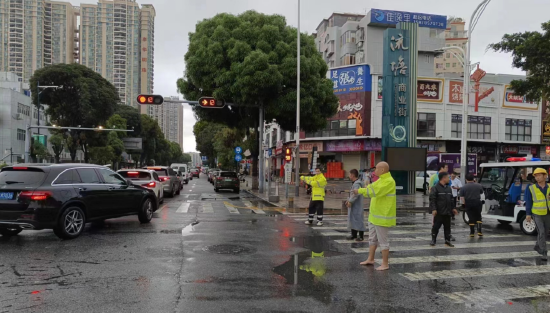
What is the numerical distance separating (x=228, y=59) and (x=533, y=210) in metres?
19.2

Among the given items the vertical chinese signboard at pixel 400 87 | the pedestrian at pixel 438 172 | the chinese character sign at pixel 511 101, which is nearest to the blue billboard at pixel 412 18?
the chinese character sign at pixel 511 101

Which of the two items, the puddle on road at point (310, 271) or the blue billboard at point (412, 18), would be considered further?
the blue billboard at point (412, 18)

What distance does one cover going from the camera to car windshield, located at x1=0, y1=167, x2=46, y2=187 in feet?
27.8

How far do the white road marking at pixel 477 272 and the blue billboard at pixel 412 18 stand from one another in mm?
47817

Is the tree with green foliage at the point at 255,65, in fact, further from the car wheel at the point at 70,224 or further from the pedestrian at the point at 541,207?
the pedestrian at the point at 541,207

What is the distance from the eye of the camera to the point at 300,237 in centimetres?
968

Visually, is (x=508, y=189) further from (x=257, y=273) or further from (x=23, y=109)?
(x=23, y=109)

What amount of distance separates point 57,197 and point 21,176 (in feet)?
2.90

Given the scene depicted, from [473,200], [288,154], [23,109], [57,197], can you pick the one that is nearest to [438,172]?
[473,200]

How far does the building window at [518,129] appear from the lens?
4575 cm

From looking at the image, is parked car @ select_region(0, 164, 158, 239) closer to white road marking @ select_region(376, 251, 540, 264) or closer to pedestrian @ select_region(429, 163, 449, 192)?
white road marking @ select_region(376, 251, 540, 264)

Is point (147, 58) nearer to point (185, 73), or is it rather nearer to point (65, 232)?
point (185, 73)

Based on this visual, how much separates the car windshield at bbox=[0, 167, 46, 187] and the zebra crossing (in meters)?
6.27

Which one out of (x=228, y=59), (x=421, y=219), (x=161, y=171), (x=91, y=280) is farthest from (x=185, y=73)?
(x=91, y=280)
